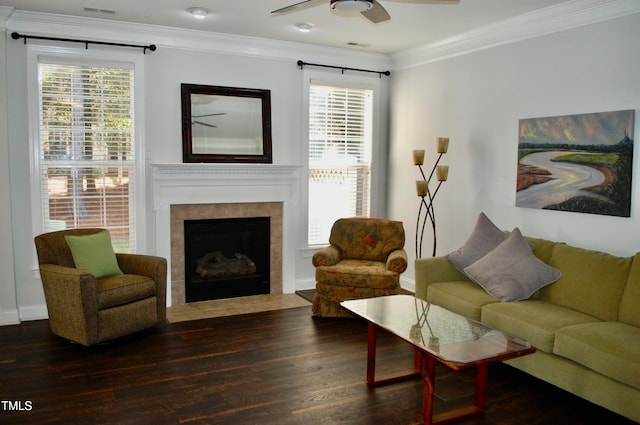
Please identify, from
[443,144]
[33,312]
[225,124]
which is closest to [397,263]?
[443,144]

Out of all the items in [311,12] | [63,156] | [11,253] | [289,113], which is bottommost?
[11,253]

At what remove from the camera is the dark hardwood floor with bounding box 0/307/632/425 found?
3.01 metres

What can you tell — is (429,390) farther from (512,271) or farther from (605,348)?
(512,271)

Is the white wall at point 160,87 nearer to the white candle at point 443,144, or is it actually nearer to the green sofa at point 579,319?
the white candle at point 443,144

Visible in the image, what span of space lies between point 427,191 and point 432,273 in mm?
1130

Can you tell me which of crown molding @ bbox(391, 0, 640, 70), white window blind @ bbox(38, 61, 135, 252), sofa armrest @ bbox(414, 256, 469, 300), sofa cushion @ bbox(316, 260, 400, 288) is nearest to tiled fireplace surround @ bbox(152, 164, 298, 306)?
white window blind @ bbox(38, 61, 135, 252)

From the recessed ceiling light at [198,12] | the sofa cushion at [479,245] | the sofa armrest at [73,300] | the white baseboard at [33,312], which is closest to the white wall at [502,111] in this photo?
the sofa cushion at [479,245]

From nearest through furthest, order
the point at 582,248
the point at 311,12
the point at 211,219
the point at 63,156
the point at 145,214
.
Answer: the point at 582,248
the point at 311,12
the point at 63,156
the point at 145,214
the point at 211,219

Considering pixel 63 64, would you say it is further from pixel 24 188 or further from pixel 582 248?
pixel 582 248

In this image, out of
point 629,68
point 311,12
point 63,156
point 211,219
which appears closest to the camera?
point 629,68

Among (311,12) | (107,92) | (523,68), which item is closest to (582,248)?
(523,68)

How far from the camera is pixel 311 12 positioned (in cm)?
440

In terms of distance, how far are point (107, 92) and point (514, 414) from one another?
432 centimetres

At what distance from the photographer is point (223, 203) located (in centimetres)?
543
